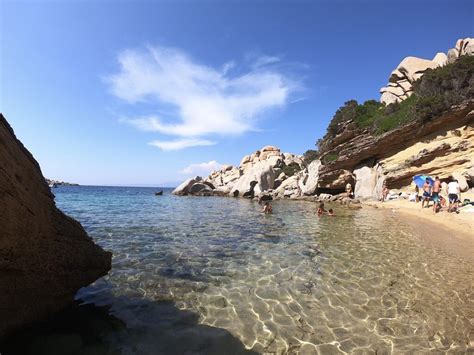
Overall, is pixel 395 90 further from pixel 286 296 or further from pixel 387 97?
pixel 286 296

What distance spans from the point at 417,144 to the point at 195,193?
3882 centimetres

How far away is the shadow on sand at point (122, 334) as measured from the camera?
4.71 meters

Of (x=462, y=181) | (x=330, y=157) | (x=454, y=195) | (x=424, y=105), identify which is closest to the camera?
(x=454, y=195)

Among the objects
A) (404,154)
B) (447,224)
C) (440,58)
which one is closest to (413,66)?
(440,58)

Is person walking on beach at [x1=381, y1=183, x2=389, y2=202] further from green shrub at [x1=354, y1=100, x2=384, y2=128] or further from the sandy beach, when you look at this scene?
green shrub at [x1=354, y1=100, x2=384, y2=128]

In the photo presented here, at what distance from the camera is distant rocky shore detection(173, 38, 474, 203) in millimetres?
29219

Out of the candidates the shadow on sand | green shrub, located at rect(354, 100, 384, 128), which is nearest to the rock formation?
green shrub, located at rect(354, 100, 384, 128)

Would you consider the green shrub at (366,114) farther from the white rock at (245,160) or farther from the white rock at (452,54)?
the white rock at (245,160)

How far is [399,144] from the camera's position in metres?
34.8

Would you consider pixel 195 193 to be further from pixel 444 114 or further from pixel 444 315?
pixel 444 315

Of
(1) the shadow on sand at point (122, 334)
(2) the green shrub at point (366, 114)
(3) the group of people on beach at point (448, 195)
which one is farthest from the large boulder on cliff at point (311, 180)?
(1) the shadow on sand at point (122, 334)

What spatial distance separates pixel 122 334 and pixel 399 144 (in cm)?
3754

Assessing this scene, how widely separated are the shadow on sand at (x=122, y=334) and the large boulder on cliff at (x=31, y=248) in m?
0.29

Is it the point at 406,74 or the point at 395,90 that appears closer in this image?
the point at 406,74
